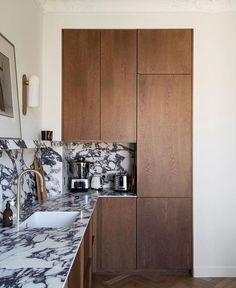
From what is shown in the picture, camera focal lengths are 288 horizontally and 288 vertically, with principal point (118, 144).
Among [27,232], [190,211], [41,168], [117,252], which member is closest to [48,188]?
[41,168]

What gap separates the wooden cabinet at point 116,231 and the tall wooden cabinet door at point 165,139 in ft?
0.78

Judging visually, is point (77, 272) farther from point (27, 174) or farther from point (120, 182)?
point (120, 182)

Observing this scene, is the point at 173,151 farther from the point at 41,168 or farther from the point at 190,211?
the point at 41,168

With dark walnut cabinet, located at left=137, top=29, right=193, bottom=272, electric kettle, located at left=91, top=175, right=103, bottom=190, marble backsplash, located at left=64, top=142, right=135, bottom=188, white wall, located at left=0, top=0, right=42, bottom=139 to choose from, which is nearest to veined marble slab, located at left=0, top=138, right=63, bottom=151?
white wall, located at left=0, top=0, right=42, bottom=139

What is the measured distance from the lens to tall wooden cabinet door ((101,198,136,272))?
118 inches

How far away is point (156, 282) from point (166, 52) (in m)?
2.36

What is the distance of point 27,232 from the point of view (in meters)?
1.74

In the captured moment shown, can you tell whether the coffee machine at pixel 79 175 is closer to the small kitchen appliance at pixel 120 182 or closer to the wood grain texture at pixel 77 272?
the small kitchen appliance at pixel 120 182

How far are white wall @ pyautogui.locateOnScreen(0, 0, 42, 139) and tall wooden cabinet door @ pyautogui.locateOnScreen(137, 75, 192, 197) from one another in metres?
1.10

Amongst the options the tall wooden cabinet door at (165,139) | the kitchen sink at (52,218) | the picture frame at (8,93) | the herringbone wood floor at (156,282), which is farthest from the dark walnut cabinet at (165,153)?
the picture frame at (8,93)

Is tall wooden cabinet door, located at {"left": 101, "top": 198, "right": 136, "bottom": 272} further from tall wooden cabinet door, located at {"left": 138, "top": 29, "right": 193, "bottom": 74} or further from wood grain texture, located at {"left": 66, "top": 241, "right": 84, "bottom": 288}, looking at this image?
tall wooden cabinet door, located at {"left": 138, "top": 29, "right": 193, "bottom": 74}

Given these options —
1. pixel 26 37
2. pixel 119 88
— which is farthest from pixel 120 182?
pixel 26 37

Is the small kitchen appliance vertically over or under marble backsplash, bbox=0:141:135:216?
under

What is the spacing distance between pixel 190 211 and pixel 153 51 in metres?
1.72
